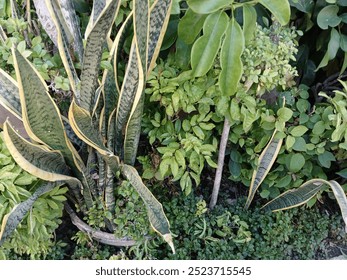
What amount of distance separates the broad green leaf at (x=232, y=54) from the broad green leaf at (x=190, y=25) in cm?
10

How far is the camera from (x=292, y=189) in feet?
4.16

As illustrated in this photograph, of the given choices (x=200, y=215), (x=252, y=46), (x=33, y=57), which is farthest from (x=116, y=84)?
(x=200, y=215)

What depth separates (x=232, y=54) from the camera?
2.88 ft

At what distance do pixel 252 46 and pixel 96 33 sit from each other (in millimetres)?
363

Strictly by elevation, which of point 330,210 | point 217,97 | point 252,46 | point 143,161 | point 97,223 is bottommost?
point 330,210

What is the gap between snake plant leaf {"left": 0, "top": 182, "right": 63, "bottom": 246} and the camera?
933mm

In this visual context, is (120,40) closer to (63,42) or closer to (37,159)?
(63,42)

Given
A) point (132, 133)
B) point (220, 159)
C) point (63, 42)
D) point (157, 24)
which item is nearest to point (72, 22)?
point (63, 42)

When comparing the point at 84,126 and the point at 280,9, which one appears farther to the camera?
the point at 84,126

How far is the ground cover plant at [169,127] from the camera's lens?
3.06ft

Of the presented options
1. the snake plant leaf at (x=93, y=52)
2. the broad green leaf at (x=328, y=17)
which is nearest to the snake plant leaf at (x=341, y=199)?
the broad green leaf at (x=328, y=17)

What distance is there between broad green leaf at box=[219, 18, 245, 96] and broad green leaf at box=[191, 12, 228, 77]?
0.02m

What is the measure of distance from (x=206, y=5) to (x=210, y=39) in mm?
85
